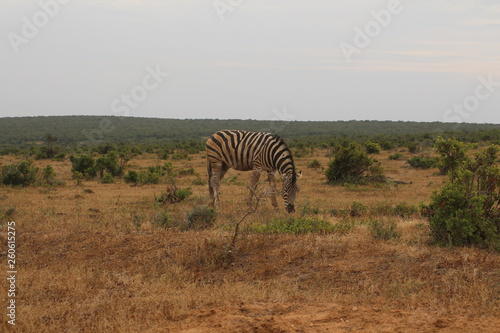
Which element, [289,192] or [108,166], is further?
[108,166]

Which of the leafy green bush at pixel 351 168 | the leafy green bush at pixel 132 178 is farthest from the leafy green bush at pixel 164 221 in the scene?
the leafy green bush at pixel 351 168

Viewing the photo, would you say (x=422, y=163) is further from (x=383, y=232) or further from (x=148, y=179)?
(x=383, y=232)

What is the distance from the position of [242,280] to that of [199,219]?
3.45 meters

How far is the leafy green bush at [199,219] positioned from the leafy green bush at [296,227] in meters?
1.23

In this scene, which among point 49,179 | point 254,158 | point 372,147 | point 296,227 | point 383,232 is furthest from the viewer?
point 372,147

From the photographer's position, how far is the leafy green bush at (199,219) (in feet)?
33.4

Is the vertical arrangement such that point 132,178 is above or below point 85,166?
below

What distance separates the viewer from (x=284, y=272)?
23.8 ft

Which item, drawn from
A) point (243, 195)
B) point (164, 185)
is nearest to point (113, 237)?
point (243, 195)

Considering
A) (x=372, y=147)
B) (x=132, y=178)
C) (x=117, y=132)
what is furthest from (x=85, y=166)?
(x=117, y=132)

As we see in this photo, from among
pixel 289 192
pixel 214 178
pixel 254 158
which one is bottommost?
pixel 289 192

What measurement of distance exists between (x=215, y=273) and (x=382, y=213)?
645cm

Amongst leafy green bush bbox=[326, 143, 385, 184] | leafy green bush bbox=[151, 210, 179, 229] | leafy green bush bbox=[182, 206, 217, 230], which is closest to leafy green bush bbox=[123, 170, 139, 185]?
leafy green bush bbox=[326, 143, 385, 184]

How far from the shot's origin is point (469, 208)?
8.52m
